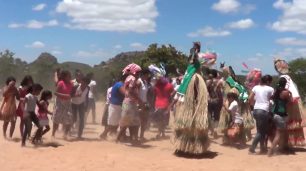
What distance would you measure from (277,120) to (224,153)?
1311mm

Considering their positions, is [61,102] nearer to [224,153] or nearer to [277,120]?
[224,153]

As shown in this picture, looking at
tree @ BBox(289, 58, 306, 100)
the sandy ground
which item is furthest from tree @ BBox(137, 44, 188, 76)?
the sandy ground

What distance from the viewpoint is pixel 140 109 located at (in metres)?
11.1

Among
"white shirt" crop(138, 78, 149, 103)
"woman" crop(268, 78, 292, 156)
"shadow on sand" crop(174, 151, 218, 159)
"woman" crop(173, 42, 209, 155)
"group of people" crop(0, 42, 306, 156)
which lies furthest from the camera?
"white shirt" crop(138, 78, 149, 103)

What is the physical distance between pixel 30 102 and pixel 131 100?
2.18 metres

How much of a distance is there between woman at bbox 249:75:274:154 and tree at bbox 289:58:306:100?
15.6 m

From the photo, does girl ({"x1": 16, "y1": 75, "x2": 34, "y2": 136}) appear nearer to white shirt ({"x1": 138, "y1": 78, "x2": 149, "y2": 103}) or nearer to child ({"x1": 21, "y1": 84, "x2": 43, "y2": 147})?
child ({"x1": 21, "y1": 84, "x2": 43, "y2": 147})

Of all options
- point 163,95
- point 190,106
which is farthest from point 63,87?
point 190,106

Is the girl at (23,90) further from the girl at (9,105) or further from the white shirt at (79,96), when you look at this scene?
the white shirt at (79,96)

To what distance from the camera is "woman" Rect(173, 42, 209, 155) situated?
367 inches

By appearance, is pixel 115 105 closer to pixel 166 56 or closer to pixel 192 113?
pixel 192 113

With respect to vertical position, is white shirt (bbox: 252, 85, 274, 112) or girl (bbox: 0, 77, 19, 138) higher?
white shirt (bbox: 252, 85, 274, 112)

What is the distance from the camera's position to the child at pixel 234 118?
10988 millimetres

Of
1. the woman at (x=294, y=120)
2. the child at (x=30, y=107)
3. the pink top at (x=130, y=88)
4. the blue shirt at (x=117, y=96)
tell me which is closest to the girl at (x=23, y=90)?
the child at (x=30, y=107)
